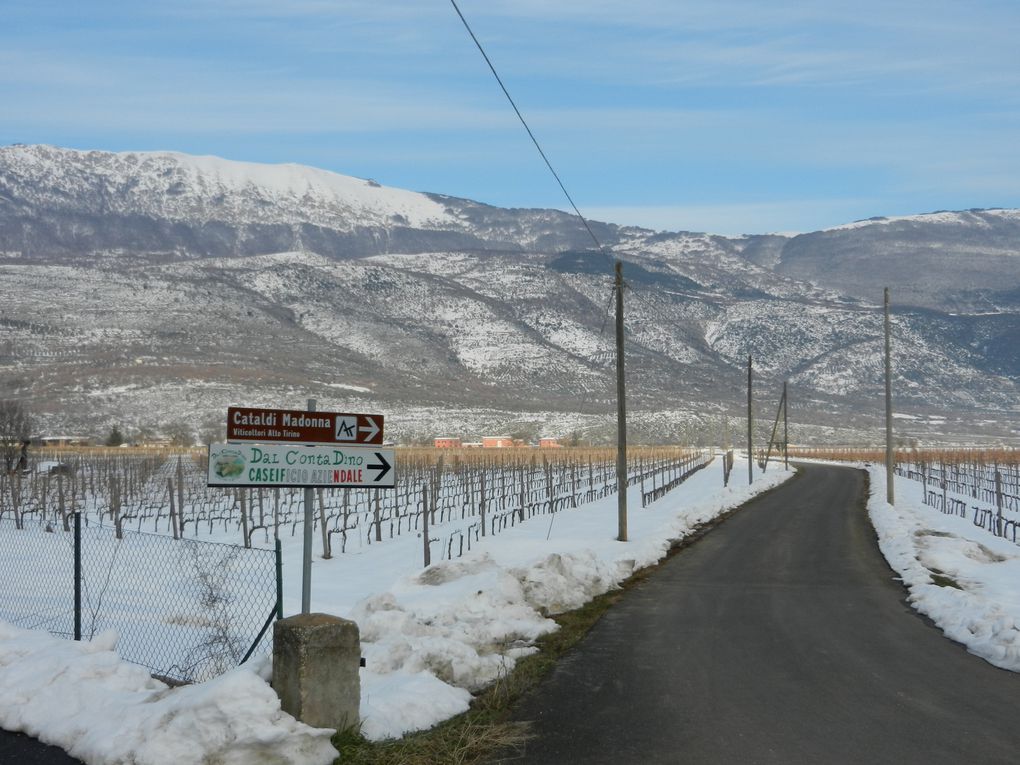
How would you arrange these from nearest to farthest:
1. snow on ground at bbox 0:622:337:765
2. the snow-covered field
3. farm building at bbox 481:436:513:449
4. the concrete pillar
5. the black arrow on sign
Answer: snow on ground at bbox 0:622:337:765 < the snow-covered field < the concrete pillar < the black arrow on sign < farm building at bbox 481:436:513:449

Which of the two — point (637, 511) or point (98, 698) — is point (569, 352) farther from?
point (98, 698)

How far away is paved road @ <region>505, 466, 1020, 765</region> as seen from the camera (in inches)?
298

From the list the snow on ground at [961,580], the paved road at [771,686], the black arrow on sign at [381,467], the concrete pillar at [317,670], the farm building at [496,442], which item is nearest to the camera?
the concrete pillar at [317,670]

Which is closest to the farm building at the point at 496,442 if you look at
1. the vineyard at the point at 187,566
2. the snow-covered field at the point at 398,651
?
the vineyard at the point at 187,566

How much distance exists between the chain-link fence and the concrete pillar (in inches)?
85.2

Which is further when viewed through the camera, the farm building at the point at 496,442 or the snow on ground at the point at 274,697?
the farm building at the point at 496,442

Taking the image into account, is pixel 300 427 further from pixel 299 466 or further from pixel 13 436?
pixel 13 436

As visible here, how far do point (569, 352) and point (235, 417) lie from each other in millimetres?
177552

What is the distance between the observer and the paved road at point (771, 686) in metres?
7.56

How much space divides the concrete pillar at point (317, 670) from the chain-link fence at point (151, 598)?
2.16 metres

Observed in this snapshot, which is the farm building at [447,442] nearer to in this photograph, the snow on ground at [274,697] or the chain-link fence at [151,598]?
the chain-link fence at [151,598]

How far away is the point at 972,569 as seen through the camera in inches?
730

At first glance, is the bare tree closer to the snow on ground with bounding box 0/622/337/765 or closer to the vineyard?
the vineyard

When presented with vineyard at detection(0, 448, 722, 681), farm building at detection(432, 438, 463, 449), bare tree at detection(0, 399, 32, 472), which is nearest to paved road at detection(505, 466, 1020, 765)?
vineyard at detection(0, 448, 722, 681)
